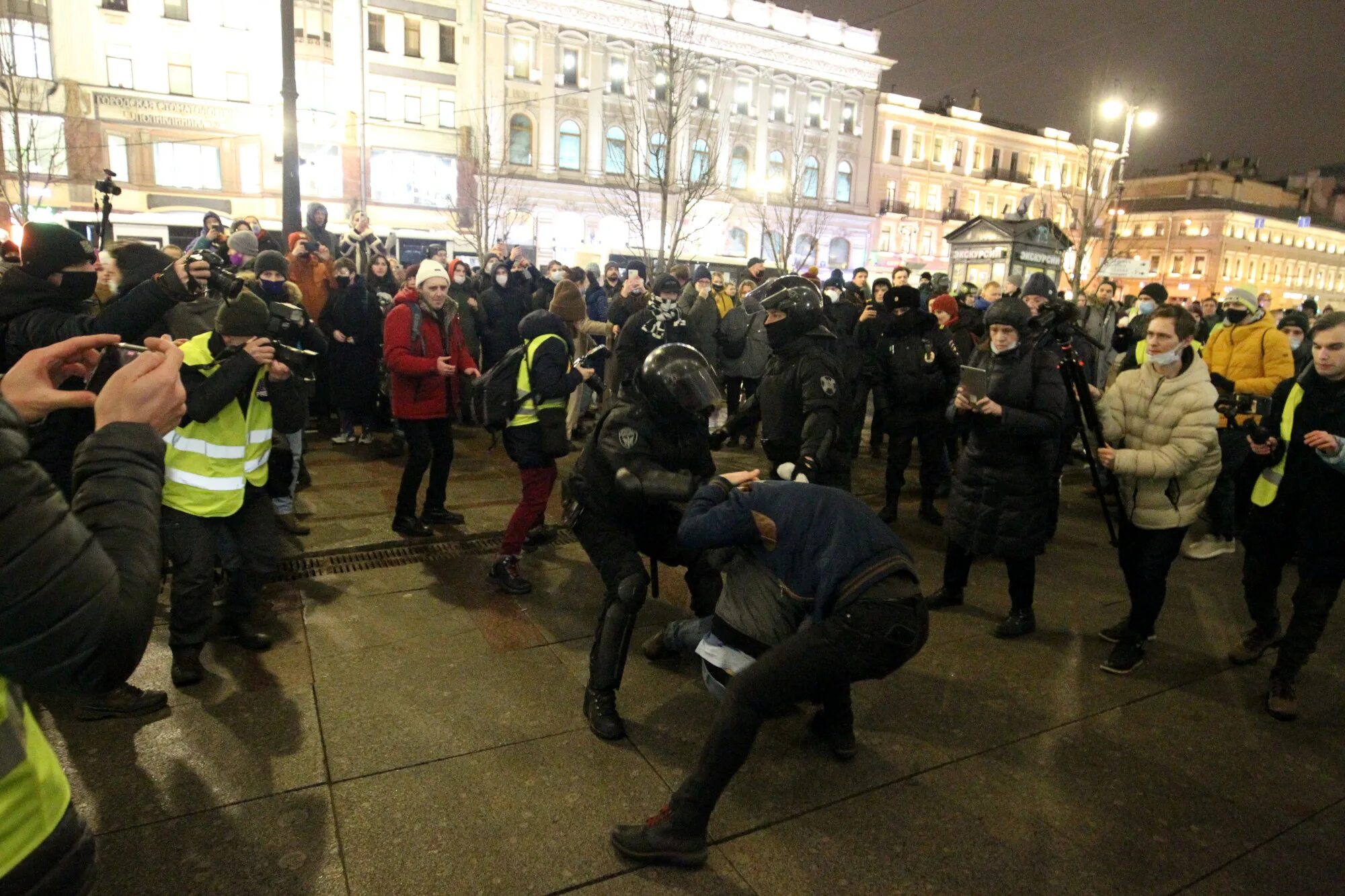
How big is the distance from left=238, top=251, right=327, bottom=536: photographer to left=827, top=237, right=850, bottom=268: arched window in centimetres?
4537

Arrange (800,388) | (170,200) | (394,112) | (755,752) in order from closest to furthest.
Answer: (755,752) < (800,388) < (170,200) < (394,112)

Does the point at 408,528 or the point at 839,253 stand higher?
the point at 839,253

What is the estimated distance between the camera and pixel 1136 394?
14.4ft

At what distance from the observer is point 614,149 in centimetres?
4109

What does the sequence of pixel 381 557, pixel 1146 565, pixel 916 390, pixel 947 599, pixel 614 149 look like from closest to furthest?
pixel 1146 565 < pixel 947 599 < pixel 381 557 < pixel 916 390 < pixel 614 149

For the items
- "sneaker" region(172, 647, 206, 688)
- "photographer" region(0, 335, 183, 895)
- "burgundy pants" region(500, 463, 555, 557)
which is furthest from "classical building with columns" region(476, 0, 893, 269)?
"photographer" region(0, 335, 183, 895)

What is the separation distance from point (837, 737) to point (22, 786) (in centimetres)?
293

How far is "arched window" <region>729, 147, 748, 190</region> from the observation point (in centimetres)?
4434

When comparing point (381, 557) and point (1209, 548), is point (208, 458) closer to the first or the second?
point (381, 557)

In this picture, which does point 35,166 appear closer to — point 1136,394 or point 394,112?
point 394,112

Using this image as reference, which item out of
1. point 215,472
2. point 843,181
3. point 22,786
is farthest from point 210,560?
point 843,181

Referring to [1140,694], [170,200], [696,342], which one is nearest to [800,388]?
[1140,694]

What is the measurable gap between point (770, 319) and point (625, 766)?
274cm

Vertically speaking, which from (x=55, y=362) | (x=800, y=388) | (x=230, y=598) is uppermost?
(x=55, y=362)
